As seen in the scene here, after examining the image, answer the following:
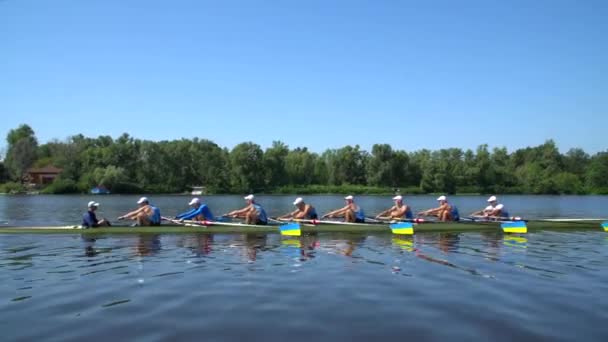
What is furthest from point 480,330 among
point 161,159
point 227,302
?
point 161,159

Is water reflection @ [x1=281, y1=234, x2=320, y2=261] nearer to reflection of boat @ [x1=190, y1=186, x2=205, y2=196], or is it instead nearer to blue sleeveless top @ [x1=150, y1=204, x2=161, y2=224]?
blue sleeveless top @ [x1=150, y1=204, x2=161, y2=224]

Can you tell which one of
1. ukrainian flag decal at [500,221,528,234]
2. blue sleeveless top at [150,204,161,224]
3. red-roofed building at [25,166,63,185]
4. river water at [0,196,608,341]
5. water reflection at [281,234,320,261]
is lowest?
river water at [0,196,608,341]

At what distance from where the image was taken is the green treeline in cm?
9381

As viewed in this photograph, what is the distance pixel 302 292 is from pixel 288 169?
9570 centimetres

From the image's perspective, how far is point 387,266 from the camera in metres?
12.8

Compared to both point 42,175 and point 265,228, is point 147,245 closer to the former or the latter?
point 265,228

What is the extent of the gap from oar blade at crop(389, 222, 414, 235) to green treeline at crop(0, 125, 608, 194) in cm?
7457

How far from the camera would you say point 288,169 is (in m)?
105

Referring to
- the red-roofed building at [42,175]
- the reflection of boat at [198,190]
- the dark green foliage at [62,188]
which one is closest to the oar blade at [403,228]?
the reflection of boat at [198,190]

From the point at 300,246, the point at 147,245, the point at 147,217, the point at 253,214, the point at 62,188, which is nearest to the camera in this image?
the point at 300,246

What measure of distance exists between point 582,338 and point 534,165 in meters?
106

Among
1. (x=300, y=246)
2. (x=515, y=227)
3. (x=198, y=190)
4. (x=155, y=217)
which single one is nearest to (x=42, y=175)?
(x=198, y=190)

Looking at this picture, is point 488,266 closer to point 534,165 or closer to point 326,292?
point 326,292

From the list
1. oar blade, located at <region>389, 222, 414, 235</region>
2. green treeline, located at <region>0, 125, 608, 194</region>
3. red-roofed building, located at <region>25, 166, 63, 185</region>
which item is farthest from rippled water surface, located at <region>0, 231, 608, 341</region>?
red-roofed building, located at <region>25, 166, 63, 185</region>
